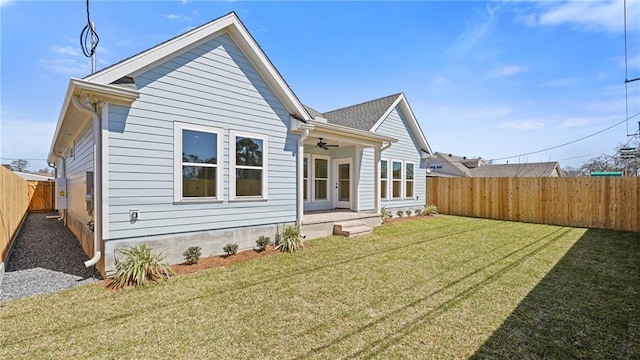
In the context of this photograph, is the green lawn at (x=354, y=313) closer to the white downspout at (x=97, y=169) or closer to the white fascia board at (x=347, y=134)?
the white downspout at (x=97, y=169)

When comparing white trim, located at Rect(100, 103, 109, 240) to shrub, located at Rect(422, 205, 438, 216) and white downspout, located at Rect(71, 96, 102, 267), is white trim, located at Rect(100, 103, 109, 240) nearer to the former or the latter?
white downspout, located at Rect(71, 96, 102, 267)

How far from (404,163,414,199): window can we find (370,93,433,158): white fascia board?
57.7 inches

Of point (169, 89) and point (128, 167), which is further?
point (169, 89)

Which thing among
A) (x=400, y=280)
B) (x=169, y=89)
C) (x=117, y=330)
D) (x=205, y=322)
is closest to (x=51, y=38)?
(x=169, y=89)

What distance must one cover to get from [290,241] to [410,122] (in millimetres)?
9601

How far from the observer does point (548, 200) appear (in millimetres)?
11891

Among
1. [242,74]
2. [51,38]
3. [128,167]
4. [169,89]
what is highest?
[51,38]

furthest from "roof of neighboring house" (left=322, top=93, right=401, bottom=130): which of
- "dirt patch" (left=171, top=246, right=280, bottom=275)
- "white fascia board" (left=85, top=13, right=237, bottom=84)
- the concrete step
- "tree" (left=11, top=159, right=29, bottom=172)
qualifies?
"tree" (left=11, top=159, right=29, bottom=172)

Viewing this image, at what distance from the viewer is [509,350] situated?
294cm

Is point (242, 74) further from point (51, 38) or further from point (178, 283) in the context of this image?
point (51, 38)

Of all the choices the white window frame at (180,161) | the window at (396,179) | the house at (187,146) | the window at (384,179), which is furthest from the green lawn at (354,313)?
the window at (396,179)

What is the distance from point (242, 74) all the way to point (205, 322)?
557 centimetres

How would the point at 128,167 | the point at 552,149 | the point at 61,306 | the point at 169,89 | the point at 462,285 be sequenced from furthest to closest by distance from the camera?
the point at 552,149 < the point at 169,89 < the point at 128,167 < the point at 462,285 < the point at 61,306

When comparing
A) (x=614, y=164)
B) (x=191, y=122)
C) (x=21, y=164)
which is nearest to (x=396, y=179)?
(x=191, y=122)
